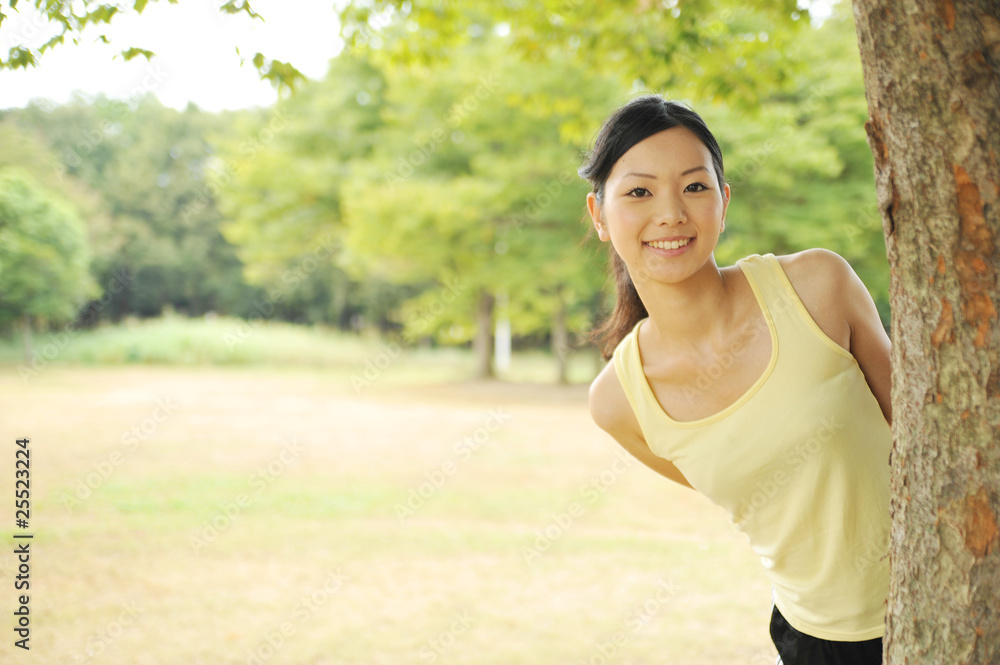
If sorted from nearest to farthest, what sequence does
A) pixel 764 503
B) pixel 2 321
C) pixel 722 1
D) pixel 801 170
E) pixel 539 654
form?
pixel 764 503, pixel 539 654, pixel 722 1, pixel 2 321, pixel 801 170

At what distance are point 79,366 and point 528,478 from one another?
14287 mm

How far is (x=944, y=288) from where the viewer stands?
4.07ft

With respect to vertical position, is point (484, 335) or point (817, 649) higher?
point (817, 649)

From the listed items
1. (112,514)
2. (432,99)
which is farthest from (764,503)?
(432,99)

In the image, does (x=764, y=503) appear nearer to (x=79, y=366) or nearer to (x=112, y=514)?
(x=112, y=514)

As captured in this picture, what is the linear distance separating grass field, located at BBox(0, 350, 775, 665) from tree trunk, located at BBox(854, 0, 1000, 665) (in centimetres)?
346

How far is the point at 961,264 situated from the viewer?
121 cm
